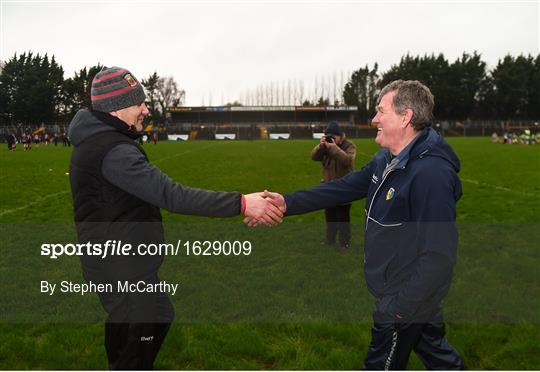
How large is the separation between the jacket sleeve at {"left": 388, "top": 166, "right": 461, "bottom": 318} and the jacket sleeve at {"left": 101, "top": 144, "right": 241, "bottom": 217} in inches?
47.7

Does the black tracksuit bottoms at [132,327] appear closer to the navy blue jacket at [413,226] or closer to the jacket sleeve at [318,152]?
the navy blue jacket at [413,226]

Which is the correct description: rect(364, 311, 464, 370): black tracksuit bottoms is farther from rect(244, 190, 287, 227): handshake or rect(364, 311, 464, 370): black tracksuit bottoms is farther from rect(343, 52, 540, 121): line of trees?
rect(343, 52, 540, 121): line of trees

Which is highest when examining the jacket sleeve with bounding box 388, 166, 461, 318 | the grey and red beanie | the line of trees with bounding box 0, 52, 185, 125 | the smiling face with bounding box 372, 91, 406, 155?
the line of trees with bounding box 0, 52, 185, 125

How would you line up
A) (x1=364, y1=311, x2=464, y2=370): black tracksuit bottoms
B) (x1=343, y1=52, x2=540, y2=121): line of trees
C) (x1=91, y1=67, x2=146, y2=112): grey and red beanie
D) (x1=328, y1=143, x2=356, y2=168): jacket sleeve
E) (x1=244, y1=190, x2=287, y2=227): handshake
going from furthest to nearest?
(x1=343, y1=52, x2=540, y2=121): line of trees
(x1=328, y1=143, x2=356, y2=168): jacket sleeve
(x1=244, y1=190, x2=287, y2=227): handshake
(x1=91, y1=67, x2=146, y2=112): grey and red beanie
(x1=364, y1=311, x2=464, y2=370): black tracksuit bottoms

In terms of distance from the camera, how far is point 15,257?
737 cm

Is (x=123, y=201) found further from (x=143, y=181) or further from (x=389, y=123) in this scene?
(x=389, y=123)

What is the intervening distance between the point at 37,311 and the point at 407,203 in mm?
4576

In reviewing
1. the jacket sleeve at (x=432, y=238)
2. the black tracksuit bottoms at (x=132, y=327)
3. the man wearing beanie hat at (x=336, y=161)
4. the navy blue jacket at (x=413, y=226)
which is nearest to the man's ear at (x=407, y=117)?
the navy blue jacket at (x=413, y=226)

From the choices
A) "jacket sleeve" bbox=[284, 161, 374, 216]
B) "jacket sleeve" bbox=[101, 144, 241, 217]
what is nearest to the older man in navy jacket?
"jacket sleeve" bbox=[284, 161, 374, 216]

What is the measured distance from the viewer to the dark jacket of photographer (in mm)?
7258

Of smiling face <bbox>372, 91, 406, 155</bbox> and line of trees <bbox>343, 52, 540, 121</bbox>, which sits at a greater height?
line of trees <bbox>343, 52, 540, 121</bbox>

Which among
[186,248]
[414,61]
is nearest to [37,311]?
[186,248]

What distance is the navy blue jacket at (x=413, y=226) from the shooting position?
245 centimetres

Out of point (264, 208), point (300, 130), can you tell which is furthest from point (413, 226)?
point (300, 130)
